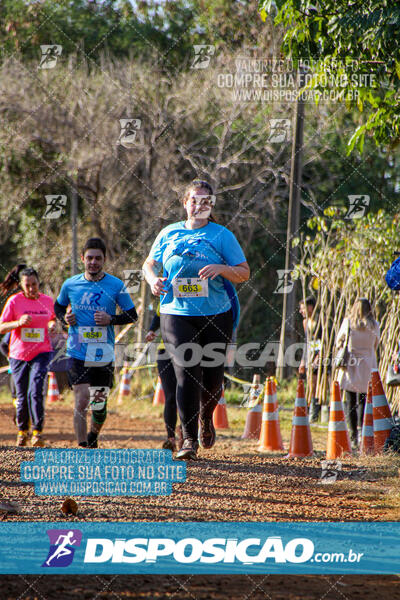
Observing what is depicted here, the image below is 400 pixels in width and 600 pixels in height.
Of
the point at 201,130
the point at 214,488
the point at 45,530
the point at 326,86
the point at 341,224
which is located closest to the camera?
the point at 45,530

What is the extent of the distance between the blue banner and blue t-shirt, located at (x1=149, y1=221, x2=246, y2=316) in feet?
7.35

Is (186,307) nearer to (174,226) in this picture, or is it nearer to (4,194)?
(174,226)

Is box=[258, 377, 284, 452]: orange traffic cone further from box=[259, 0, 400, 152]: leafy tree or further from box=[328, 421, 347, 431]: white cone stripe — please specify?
box=[259, 0, 400, 152]: leafy tree

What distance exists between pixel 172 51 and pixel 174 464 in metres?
19.0

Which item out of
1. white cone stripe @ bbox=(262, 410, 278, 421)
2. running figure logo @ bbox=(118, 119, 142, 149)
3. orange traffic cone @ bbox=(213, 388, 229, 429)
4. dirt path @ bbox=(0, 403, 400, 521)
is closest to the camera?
dirt path @ bbox=(0, 403, 400, 521)

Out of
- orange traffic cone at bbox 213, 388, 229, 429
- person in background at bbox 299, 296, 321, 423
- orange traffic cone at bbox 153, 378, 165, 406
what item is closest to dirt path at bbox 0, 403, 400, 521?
orange traffic cone at bbox 213, 388, 229, 429

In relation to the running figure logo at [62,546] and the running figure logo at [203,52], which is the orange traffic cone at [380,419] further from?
the running figure logo at [203,52]

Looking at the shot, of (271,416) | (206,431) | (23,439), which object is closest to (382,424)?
(271,416)

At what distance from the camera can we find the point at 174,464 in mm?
6477

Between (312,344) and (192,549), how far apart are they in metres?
9.04

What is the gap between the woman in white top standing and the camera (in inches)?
373

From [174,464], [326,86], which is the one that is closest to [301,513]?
[174,464]

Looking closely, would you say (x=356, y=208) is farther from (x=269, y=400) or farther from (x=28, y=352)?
(x=28, y=352)

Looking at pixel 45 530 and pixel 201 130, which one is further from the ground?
pixel 201 130
